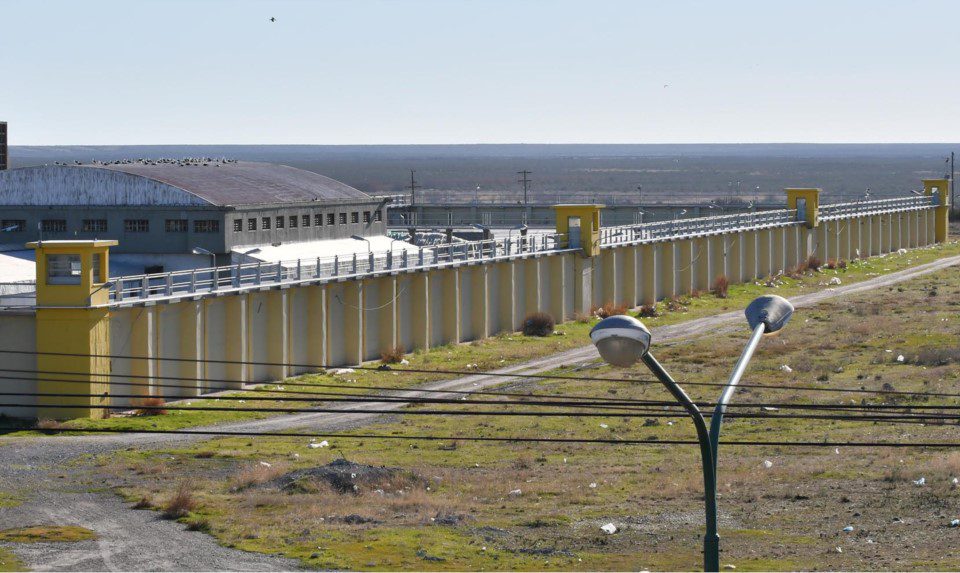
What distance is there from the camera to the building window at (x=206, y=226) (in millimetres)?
54188

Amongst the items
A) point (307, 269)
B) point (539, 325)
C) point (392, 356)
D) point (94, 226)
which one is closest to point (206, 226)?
point (94, 226)

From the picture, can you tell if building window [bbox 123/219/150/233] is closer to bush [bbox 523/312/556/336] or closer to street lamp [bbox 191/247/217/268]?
street lamp [bbox 191/247/217/268]

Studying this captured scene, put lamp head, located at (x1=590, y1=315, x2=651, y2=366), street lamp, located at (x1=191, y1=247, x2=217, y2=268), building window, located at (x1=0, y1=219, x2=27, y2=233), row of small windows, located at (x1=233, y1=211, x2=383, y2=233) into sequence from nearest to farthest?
1. lamp head, located at (x1=590, y1=315, x2=651, y2=366)
2. street lamp, located at (x1=191, y1=247, x2=217, y2=268)
3. row of small windows, located at (x1=233, y1=211, x2=383, y2=233)
4. building window, located at (x1=0, y1=219, x2=27, y2=233)

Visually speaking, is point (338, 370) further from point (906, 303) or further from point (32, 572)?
point (906, 303)

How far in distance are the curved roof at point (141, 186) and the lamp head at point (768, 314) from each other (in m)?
39.5

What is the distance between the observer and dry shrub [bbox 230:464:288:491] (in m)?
30.4

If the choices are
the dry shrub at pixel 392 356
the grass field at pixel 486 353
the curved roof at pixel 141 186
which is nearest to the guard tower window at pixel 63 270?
the grass field at pixel 486 353

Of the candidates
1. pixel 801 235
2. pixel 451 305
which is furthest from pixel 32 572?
pixel 801 235

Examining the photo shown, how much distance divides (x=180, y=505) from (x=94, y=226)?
29741mm

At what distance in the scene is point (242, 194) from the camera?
57.0 m

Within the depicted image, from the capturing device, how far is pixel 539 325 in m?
58.5

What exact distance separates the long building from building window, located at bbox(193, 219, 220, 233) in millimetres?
33

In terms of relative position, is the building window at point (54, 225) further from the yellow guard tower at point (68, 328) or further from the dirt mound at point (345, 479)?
the dirt mound at point (345, 479)

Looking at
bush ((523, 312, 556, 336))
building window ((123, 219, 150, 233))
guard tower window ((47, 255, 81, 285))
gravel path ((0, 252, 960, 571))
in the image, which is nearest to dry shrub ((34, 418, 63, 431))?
gravel path ((0, 252, 960, 571))
